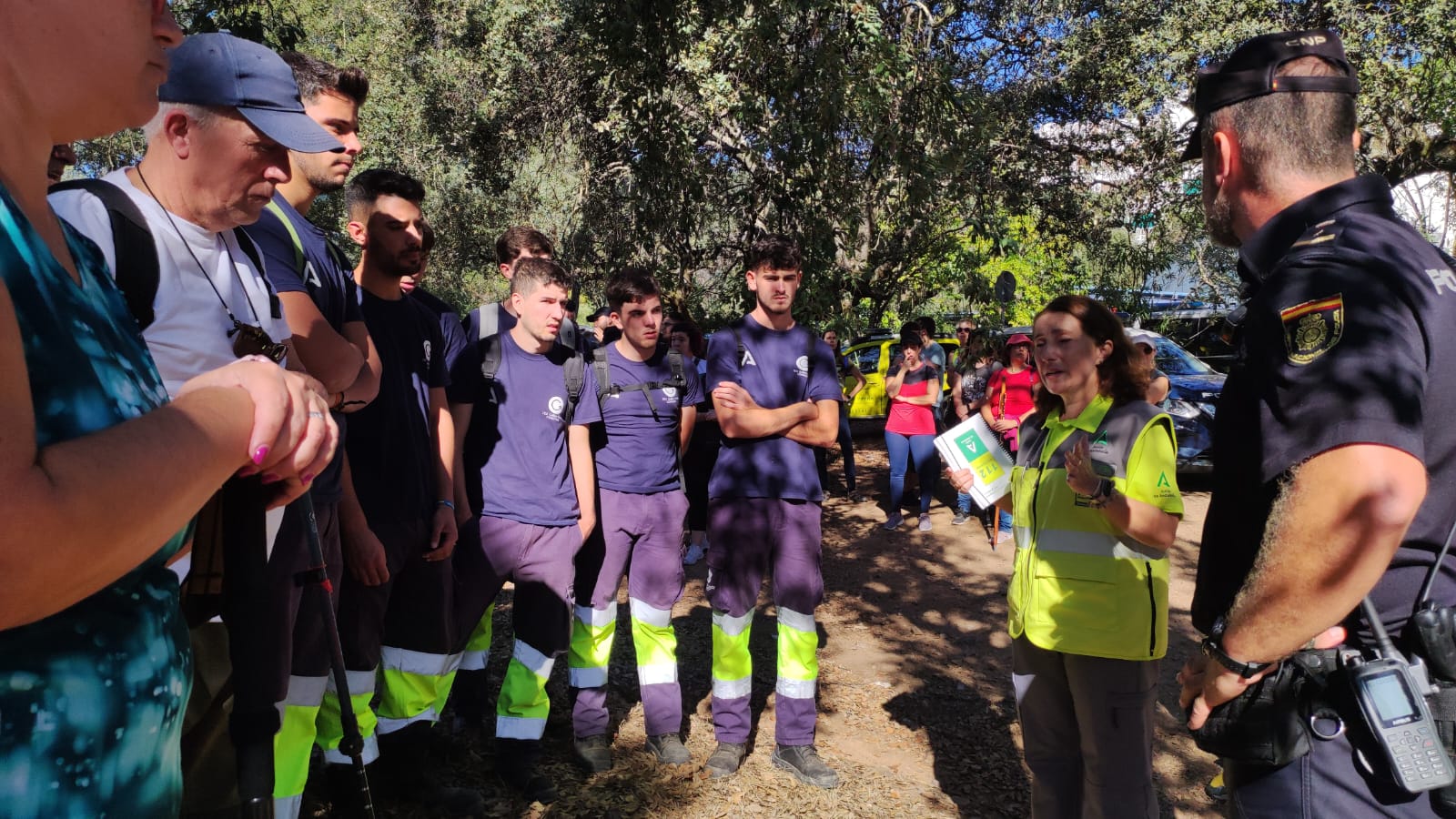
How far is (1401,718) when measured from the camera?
5.02 ft

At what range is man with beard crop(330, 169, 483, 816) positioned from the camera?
10.8ft

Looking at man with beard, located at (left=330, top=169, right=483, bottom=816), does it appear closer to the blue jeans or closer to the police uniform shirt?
the police uniform shirt

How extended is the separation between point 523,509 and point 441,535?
452 millimetres

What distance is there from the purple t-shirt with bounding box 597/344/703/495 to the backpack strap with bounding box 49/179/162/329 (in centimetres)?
259

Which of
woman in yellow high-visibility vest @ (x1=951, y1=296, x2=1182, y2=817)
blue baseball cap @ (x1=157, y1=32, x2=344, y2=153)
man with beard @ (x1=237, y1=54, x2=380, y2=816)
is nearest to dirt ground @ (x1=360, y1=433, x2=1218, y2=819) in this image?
man with beard @ (x1=237, y1=54, x2=380, y2=816)

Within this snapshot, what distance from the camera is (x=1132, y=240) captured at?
478 inches

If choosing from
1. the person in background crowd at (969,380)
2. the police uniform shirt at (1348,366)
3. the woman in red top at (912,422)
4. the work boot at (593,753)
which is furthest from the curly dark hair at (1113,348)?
the person in background crowd at (969,380)

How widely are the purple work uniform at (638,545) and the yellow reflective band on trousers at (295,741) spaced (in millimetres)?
1442

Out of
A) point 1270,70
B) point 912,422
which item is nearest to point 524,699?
point 1270,70

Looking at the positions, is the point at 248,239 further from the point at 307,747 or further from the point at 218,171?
the point at 307,747

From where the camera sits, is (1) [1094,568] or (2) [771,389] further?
(2) [771,389]

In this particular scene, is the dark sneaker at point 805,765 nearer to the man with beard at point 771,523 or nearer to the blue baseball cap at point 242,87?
the man with beard at point 771,523

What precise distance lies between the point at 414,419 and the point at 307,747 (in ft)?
4.12

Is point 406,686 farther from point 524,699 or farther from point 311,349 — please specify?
point 311,349
